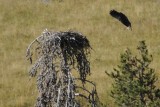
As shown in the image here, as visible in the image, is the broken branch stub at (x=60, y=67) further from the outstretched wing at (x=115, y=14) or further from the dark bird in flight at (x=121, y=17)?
the outstretched wing at (x=115, y=14)

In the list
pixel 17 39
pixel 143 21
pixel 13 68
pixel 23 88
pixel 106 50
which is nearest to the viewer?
pixel 23 88

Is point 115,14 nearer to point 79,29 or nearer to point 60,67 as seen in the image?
point 79,29

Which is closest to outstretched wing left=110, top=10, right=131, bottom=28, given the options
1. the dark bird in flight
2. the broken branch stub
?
the dark bird in flight

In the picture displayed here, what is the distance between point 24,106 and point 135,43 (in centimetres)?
1326

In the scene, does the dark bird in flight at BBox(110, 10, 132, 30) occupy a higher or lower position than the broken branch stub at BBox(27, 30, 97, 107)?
higher

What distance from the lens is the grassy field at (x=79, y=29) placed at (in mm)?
26377

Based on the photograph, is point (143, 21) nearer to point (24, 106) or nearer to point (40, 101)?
point (24, 106)

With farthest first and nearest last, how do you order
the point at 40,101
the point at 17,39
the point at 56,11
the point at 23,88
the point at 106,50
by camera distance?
the point at 56,11, the point at 17,39, the point at 106,50, the point at 23,88, the point at 40,101

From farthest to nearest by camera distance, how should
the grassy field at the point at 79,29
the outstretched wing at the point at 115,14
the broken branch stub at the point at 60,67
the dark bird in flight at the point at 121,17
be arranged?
the outstretched wing at the point at 115,14 < the dark bird in flight at the point at 121,17 < the grassy field at the point at 79,29 < the broken branch stub at the point at 60,67

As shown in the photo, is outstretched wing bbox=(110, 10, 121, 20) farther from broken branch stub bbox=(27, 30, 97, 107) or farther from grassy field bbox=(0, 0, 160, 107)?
broken branch stub bbox=(27, 30, 97, 107)

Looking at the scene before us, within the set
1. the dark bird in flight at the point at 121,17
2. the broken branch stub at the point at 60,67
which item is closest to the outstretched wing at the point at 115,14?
the dark bird in flight at the point at 121,17

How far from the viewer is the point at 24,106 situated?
71.8ft

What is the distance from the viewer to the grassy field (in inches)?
1038

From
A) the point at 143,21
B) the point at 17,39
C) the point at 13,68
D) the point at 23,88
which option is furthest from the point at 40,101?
the point at 143,21
